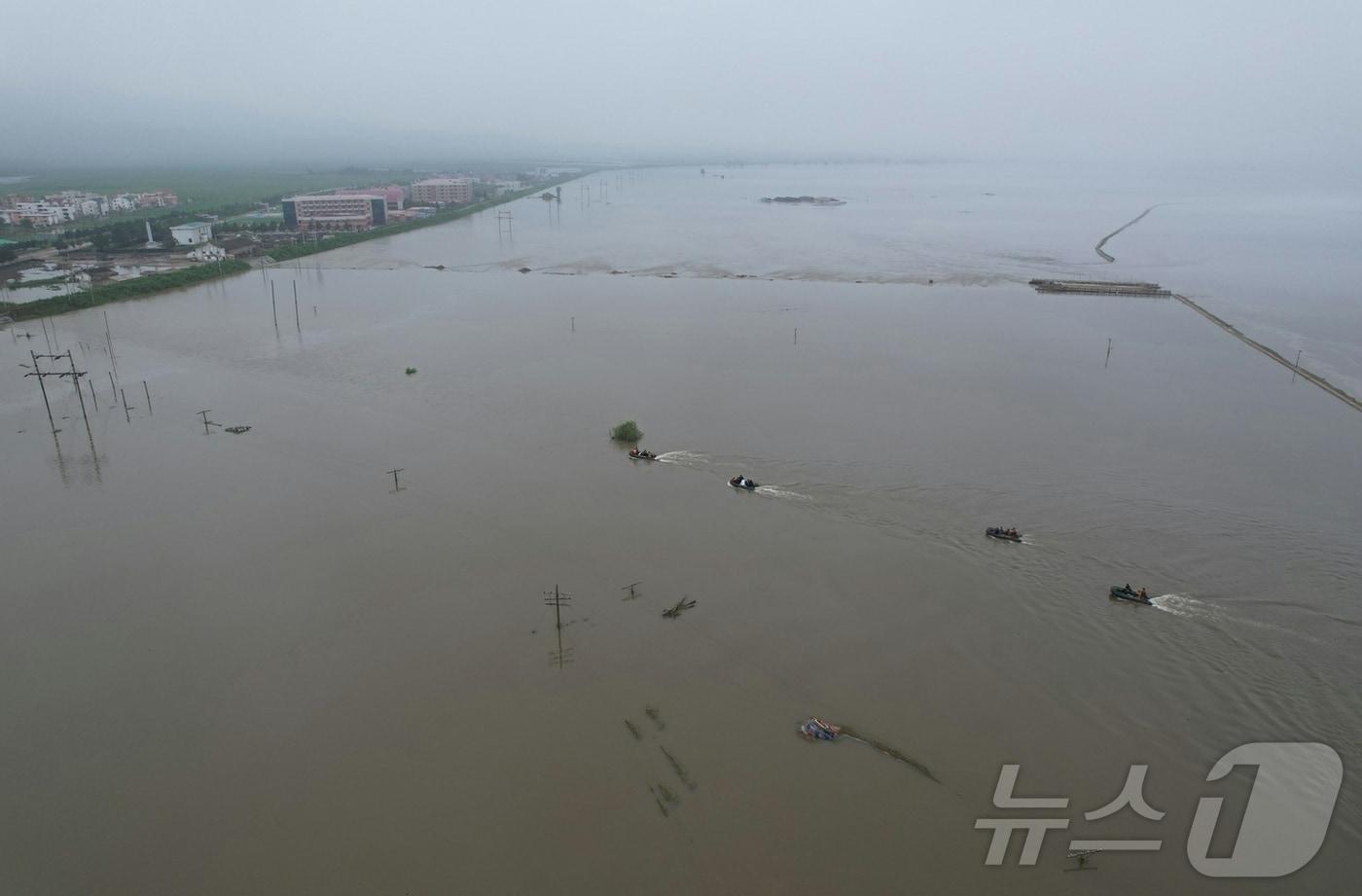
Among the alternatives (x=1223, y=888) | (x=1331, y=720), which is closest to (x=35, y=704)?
(x=1223, y=888)

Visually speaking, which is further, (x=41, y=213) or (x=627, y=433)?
(x=41, y=213)

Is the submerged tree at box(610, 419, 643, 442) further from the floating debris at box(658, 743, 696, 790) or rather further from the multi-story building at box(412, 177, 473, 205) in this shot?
the multi-story building at box(412, 177, 473, 205)

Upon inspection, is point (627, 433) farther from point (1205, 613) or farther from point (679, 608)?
point (1205, 613)

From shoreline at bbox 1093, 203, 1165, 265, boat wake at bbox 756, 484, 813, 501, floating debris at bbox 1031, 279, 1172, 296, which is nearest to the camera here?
boat wake at bbox 756, 484, 813, 501

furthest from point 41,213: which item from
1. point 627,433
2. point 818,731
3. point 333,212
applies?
point 818,731

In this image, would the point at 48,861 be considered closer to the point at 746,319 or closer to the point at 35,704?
the point at 35,704

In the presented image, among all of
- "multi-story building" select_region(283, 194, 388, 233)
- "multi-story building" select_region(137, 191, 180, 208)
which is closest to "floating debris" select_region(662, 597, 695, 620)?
"multi-story building" select_region(283, 194, 388, 233)
